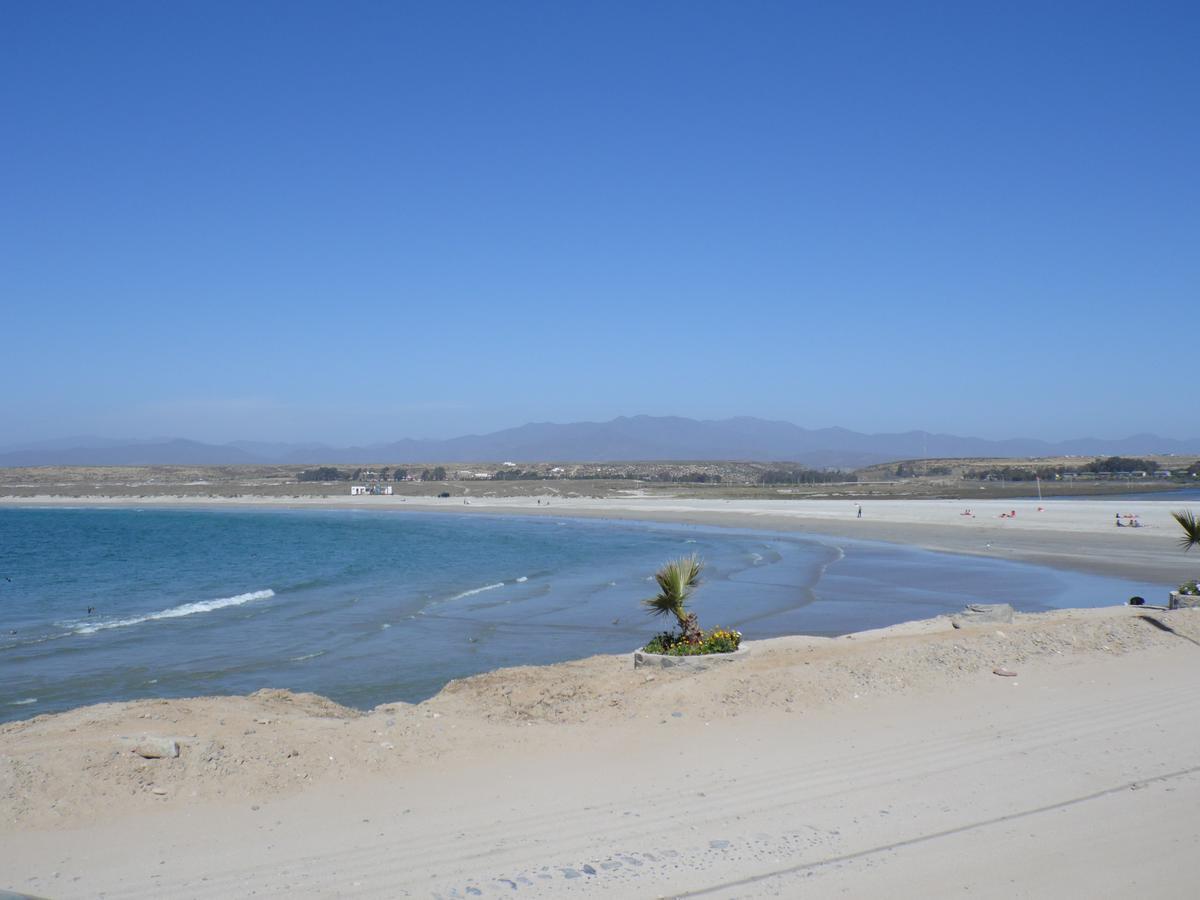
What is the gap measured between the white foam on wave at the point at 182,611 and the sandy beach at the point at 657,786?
11.5m

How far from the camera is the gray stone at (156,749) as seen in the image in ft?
23.4

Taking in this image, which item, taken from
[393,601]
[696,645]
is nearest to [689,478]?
[393,601]

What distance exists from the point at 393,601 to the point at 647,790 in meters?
17.7

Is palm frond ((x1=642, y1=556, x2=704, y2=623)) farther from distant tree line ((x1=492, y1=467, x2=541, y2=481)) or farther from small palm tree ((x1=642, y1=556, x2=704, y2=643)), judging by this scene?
distant tree line ((x1=492, y1=467, x2=541, y2=481))

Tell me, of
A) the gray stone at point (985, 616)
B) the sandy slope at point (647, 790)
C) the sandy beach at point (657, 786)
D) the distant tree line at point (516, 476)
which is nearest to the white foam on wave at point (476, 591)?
the sandy beach at point (657, 786)

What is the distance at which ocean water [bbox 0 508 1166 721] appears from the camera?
15.0 metres

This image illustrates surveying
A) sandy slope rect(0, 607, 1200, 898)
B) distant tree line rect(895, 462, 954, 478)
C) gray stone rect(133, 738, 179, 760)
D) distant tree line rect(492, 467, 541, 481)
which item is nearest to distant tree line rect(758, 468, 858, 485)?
distant tree line rect(895, 462, 954, 478)

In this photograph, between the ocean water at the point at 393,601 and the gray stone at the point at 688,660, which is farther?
the ocean water at the point at 393,601

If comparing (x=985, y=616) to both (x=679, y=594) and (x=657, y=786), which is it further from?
(x=657, y=786)

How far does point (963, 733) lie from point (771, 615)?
1191 centimetres

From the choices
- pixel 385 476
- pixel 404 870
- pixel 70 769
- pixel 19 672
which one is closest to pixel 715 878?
pixel 404 870

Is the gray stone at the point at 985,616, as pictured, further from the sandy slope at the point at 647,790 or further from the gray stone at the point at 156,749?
the gray stone at the point at 156,749

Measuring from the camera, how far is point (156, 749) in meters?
7.18

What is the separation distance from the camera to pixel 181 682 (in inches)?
557
